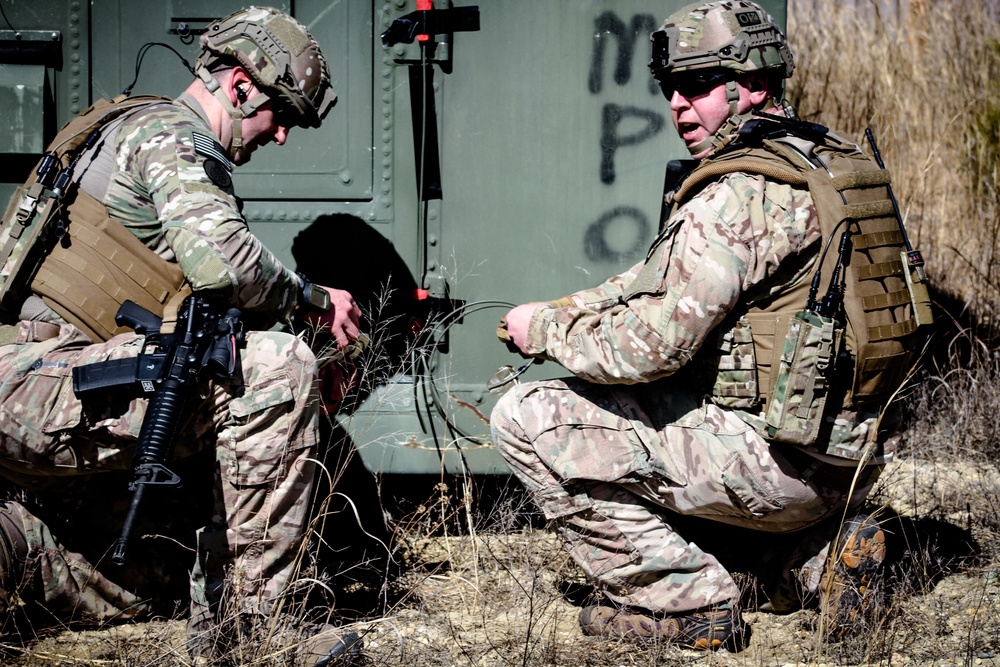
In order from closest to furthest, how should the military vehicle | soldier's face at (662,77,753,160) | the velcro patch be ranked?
the velcro patch, soldier's face at (662,77,753,160), the military vehicle

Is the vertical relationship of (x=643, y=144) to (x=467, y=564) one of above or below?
above

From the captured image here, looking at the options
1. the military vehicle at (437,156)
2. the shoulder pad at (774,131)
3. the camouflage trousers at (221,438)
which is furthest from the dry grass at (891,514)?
the shoulder pad at (774,131)

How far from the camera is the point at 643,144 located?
3.82 metres

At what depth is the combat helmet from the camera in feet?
10.0

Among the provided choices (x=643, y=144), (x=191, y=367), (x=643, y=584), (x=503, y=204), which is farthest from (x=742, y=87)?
(x=191, y=367)

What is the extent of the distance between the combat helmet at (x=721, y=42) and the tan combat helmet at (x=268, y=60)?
114cm

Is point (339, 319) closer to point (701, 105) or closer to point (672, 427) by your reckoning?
point (672, 427)

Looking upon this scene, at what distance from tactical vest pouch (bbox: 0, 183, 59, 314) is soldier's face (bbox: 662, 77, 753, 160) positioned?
1.97 metres

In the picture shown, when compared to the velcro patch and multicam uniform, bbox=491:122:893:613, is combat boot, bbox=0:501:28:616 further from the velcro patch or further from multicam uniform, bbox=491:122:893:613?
multicam uniform, bbox=491:122:893:613

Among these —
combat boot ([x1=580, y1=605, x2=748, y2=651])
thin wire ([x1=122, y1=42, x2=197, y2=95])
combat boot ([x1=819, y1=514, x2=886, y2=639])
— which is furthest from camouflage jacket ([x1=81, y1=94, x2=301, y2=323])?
combat boot ([x1=819, y1=514, x2=886, y2=639])

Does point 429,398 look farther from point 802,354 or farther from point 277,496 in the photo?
point 802,354

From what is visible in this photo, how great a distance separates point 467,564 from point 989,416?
2.57m

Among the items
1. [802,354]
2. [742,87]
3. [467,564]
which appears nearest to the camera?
[802,354]

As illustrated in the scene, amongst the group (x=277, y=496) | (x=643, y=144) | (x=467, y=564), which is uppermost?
(x=643, y=144)
